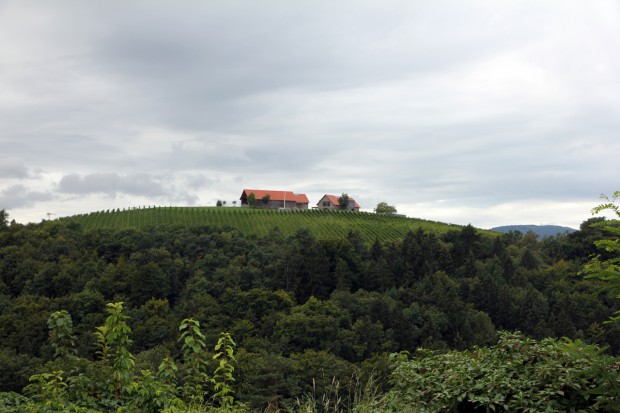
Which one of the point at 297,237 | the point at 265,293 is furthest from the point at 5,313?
the point at 297,237

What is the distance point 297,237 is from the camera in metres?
75.6

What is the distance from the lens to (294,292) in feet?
216

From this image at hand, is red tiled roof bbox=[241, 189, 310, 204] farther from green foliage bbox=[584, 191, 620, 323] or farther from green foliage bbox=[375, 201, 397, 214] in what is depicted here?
green foliage bbox=[584, 191, 620, 323]

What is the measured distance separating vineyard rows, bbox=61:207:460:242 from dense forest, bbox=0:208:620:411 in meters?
4.65

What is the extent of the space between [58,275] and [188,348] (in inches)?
2598

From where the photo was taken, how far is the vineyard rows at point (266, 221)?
8406 centimetres

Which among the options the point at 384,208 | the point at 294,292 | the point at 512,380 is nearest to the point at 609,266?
the point at 512,380

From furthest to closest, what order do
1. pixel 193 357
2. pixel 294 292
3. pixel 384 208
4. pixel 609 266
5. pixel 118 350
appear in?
pixel 384 208, pixel 294 292, pixel 193 357, pixel 118 350, pixel 609 266

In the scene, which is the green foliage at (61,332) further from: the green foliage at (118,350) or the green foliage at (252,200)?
the green foliage at (252,200)

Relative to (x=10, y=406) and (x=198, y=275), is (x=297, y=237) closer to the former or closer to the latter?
(x=198, y=275)

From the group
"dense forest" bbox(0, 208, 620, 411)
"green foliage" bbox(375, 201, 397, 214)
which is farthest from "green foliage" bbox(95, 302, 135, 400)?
"green foliage" bbox(375, 201, 397, 214)

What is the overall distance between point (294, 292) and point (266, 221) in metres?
24.7

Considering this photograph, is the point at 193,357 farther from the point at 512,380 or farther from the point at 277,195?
the point at 277,195

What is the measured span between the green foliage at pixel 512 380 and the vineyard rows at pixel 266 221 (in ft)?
Result: 241
